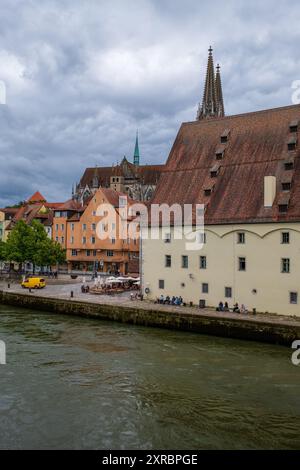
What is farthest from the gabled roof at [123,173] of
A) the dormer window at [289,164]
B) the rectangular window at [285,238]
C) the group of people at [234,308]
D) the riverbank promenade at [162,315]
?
the rectangular window at [285,238]

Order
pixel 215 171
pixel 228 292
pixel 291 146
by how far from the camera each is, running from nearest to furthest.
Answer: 1. pixel 228 292
2. pixel 291 146
3. pixel 215 171

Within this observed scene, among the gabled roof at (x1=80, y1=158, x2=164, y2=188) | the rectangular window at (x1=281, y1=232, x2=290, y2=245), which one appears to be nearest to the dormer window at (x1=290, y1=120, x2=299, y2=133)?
the rectangular window at (x1=281, y1=232, x2=290, y2=245)

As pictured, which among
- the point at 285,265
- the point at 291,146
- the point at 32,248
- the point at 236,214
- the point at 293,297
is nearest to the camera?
the point at 293,297

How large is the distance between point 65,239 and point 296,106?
40.5 meters

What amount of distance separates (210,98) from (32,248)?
5258 centimetres

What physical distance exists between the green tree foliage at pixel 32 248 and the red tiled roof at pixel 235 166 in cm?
2419

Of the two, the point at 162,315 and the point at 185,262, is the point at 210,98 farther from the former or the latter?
the point at 162,315

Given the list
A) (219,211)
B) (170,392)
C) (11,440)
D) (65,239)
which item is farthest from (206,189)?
(65,239)

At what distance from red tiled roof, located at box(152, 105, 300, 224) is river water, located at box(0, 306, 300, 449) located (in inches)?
371

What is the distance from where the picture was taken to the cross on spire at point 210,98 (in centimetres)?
9350

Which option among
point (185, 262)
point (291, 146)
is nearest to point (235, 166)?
point (291, 146)

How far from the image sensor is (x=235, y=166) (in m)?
35.0

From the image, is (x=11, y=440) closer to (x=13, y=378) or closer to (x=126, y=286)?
(x=13, y=378)
